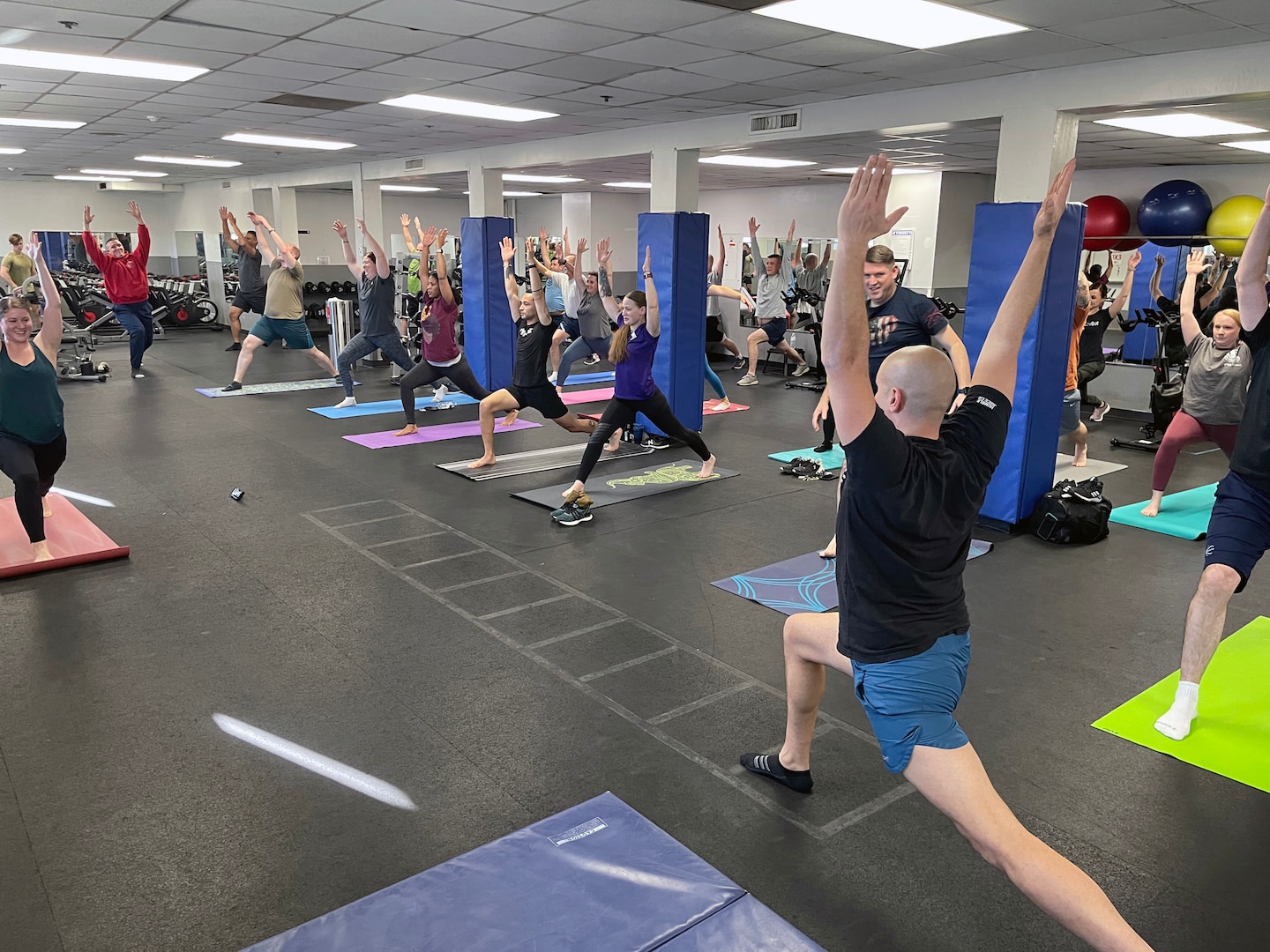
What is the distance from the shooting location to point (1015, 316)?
7.20 ft

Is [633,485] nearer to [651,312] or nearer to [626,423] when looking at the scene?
[626,423]

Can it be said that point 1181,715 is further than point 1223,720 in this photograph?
No

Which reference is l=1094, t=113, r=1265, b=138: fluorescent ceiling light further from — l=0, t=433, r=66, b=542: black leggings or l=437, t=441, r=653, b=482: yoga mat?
l=0, t=433, r=66, b=542: black leggings

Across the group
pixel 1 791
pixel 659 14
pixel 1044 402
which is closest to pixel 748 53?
pixel 659 14

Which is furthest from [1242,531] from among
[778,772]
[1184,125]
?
[1184,125]

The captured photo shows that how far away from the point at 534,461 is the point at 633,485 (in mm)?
1088

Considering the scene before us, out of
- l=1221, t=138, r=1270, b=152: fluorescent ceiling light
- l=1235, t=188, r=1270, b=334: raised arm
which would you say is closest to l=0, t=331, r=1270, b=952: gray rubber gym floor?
l=1235, t=188, r=1270, b=334: raised arm

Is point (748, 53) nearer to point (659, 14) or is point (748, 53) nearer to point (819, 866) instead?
point (659, 14)

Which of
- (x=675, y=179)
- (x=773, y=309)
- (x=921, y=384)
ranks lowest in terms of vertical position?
(x=773, y=309)

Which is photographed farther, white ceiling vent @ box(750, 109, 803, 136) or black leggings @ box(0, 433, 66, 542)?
white ceiling vent @ box(750, 109, 803, 136)

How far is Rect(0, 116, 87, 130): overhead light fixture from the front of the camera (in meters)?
9.07

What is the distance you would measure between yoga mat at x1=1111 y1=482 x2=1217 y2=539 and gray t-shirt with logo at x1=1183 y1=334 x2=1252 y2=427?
521 millimetres

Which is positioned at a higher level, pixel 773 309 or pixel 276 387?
pixel 773 309

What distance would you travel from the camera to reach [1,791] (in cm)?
281
